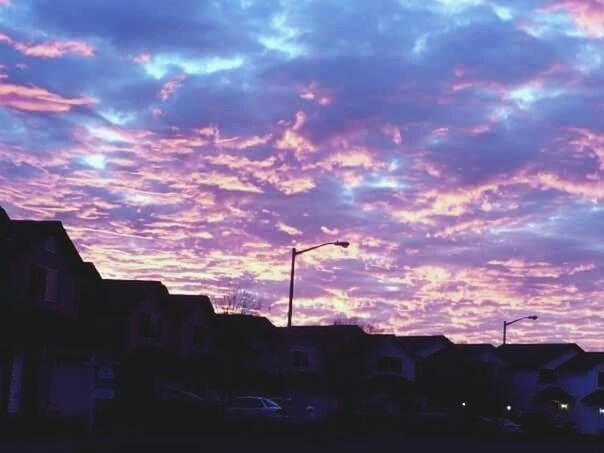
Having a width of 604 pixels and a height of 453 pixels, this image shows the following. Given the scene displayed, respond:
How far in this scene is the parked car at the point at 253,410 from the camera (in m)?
53.5

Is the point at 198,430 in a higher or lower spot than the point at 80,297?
lower

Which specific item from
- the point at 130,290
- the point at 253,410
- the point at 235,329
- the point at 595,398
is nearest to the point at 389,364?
the point at 595,398

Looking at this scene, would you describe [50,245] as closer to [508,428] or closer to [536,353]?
[508,428]

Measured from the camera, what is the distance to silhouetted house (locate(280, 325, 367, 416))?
82188mm

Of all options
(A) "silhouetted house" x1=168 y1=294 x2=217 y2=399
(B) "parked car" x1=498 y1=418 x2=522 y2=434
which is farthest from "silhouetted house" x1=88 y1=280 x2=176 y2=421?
(B) "parked car" x1=498 y1=418 x2=522 y2=434

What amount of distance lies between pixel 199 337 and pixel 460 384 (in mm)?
32863

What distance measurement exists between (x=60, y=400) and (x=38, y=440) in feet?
46.5

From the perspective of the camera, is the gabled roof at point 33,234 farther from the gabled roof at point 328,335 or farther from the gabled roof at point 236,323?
the gabled roof at point 328,335

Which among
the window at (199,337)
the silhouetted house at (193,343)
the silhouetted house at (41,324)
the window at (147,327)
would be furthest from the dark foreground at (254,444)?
the window at (199,337)

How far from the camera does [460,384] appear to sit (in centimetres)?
9394

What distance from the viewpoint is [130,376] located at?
58562mm

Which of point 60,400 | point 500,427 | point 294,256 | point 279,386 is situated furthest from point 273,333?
point 60,400

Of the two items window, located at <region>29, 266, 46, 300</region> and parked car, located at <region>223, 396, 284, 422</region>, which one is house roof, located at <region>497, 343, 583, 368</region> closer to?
parked car, located at <region>223, 396, 284, 422</region>

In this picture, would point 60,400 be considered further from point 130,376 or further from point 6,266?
point 130,376
